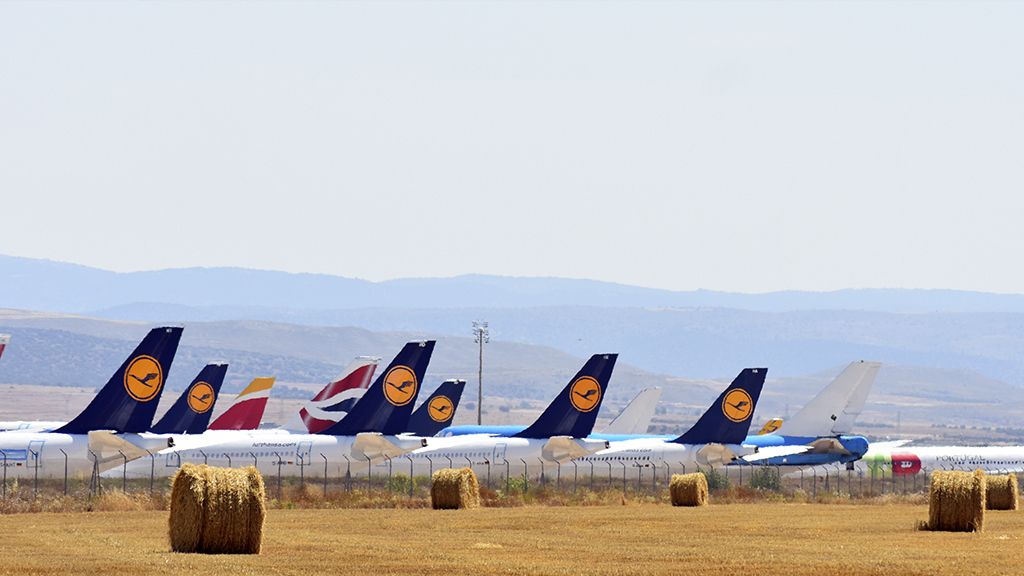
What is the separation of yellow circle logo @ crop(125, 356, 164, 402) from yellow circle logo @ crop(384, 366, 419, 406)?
12.5 metres

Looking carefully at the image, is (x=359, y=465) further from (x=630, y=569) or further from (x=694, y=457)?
(x=630, y=569)

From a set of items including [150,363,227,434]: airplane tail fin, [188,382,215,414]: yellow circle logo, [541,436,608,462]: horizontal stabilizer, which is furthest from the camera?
[188,382,215,414]: yellow circle logo

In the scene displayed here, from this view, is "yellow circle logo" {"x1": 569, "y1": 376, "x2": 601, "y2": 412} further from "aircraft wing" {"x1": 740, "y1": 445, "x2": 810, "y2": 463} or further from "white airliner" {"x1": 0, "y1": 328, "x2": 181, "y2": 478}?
"white airliner" {"x1": 0, "y1": 328, "x2": 181, "y2": 478}

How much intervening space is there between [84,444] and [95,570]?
28.8 metres

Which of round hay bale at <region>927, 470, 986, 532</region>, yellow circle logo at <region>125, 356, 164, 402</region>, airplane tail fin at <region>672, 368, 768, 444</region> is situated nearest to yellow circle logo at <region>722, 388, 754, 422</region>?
airplane tail fin at <region>672, 368, 768, 444</region>

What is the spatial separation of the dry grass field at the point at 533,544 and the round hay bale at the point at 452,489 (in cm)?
73

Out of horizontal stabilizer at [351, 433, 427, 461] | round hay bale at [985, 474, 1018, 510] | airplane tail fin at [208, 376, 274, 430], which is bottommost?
round hay bale at [985, 474, 1018, 510]

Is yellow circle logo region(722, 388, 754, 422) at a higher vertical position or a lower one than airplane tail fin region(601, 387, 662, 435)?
higher

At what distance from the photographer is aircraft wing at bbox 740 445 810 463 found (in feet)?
248

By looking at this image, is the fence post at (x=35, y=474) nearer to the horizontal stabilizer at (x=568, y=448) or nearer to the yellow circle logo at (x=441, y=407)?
the horizontal stabilizer at (x=568, y=448)

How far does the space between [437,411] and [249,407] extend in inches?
336

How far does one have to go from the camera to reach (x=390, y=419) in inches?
2741

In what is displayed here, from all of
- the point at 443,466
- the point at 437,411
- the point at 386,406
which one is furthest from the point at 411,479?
the point at 437,411

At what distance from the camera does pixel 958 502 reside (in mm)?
43094
